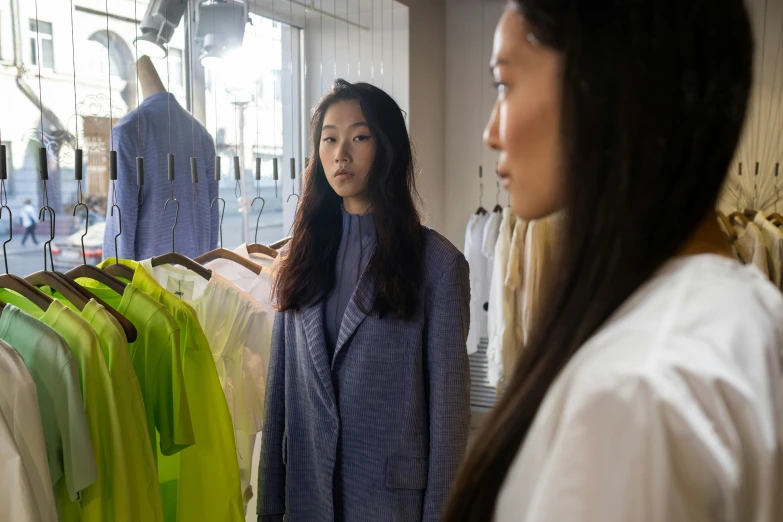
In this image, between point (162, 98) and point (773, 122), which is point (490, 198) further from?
point (162, 98)

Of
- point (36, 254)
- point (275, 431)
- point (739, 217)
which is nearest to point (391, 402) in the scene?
point (275, 431)

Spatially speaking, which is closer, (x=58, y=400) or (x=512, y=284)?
(x=58, y=400)

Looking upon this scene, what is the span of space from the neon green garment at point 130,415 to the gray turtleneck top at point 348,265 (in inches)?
15.6

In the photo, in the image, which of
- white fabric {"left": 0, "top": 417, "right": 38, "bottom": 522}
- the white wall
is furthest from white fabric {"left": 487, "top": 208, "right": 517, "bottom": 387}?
white fabric {"left": 0, "top": 417, "right": 38, "bottom": 522}

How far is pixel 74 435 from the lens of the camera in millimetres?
1178

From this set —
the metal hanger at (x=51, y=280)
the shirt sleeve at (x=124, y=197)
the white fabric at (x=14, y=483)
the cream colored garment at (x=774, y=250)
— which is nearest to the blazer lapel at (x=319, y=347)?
the metal hanger at (x=51, y=280)

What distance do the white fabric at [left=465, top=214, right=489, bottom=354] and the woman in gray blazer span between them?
1891 millimetres

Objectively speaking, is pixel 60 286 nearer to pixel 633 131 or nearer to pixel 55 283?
pixel 55 283

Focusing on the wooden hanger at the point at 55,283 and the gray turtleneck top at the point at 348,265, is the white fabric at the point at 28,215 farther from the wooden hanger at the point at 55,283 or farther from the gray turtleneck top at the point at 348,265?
the gray turtleneck top at the point at 348,265

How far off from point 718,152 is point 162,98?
74.8 inches

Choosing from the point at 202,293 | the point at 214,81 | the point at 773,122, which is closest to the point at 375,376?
the point at 202,293

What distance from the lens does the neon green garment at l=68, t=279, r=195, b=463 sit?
1375 millimetres

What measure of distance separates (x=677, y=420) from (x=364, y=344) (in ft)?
3.55

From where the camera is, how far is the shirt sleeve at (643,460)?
1.22 ft
